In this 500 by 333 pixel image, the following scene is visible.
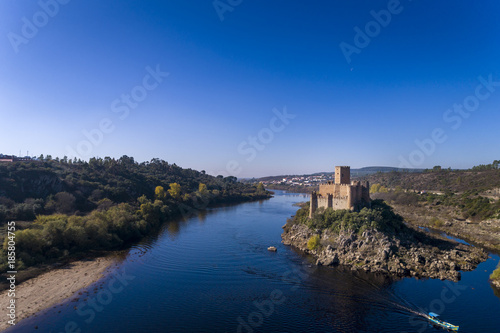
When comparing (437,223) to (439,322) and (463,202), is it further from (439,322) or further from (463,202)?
(439,322)

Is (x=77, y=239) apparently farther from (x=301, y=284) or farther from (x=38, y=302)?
(x=301, y=284)

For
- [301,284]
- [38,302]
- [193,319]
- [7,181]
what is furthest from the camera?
[7,181]

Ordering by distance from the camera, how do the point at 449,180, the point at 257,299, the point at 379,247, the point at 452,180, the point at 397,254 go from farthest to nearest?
the point at 449,180
the point at 452,180
the point at 379,247
the point at 397,254
the point at 257,299

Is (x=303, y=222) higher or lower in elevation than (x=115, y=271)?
higher

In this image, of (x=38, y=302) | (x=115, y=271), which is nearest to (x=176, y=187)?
(x=115, y=271)

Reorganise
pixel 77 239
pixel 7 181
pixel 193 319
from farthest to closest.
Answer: pixel 7 181 < pixel 77 239 < pixel 193 319

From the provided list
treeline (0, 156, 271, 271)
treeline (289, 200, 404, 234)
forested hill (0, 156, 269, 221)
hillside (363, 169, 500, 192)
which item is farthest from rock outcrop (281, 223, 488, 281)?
hillside (363, 169, 500, 192)

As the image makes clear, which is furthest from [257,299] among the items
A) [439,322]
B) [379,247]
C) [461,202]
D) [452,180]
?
[452,180]

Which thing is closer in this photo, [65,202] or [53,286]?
[53,286]
